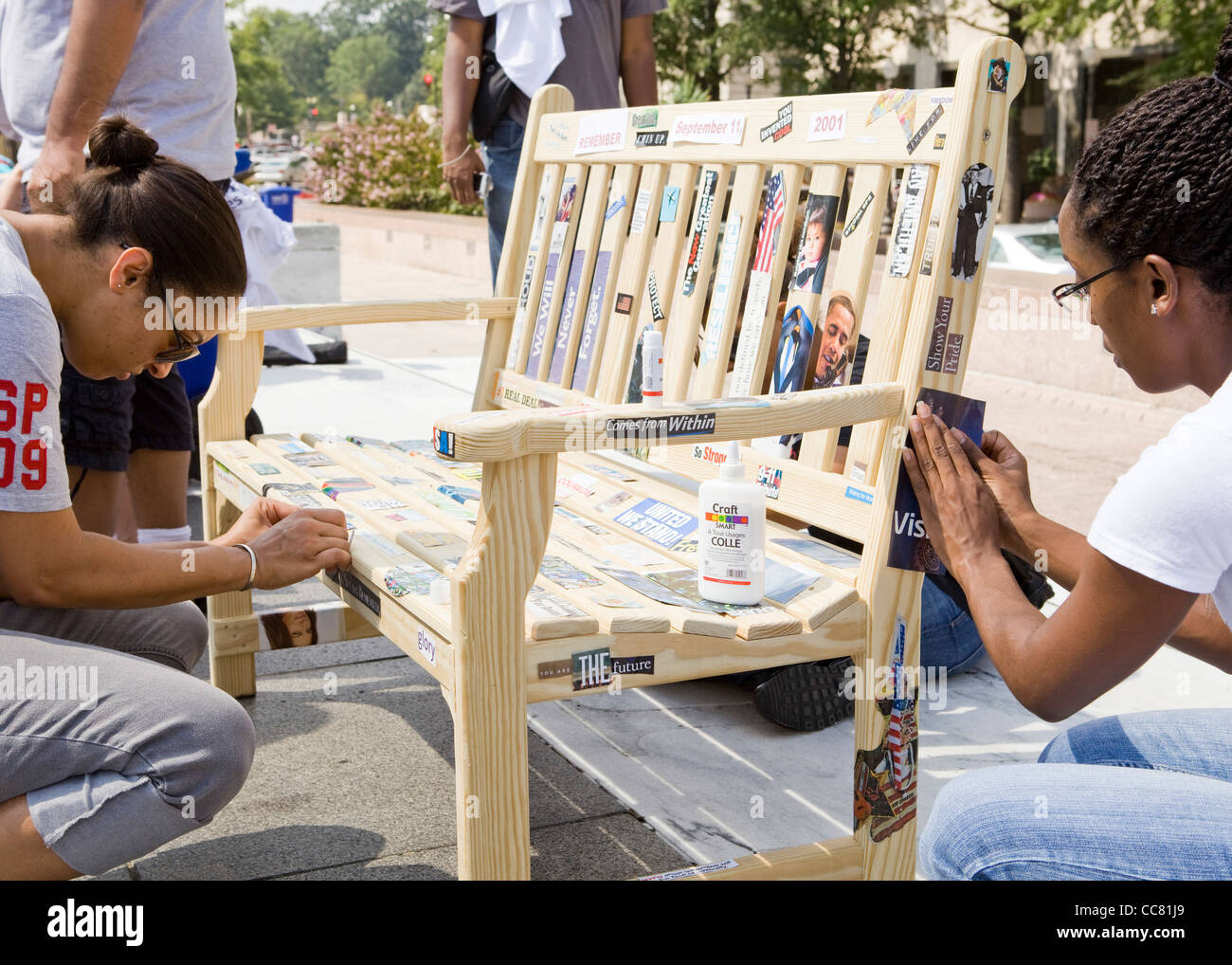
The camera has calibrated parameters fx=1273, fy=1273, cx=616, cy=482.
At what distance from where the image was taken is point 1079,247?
1.67 meters

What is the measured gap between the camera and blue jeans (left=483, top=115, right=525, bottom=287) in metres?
4.23

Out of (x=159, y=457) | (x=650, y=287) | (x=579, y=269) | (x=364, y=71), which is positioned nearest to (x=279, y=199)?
(x=159, y=457)

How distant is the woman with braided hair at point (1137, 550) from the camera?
1453 mm

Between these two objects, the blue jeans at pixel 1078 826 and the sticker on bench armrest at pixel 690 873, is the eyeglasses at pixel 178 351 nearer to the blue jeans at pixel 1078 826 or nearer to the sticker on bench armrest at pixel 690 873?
the sticker on bench armrest at pixel 690 873

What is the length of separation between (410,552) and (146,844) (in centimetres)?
64

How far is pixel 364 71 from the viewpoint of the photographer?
124m

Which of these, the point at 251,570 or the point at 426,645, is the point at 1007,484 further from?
the point at 251,570

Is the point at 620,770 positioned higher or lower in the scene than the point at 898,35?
lower

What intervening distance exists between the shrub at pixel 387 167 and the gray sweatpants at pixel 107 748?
15617mm

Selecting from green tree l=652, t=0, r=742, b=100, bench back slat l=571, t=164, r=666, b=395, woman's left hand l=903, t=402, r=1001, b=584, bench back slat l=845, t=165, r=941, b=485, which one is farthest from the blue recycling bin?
green tree l=652, t=0, r=742, b=100

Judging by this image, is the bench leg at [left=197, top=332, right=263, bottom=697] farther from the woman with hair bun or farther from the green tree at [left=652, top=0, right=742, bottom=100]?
the green tree at [left=652, top=0, right=742, bottom=100]

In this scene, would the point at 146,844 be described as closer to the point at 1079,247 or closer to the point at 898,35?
the point at 1079,247

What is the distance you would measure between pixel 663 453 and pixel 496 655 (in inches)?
40.1
